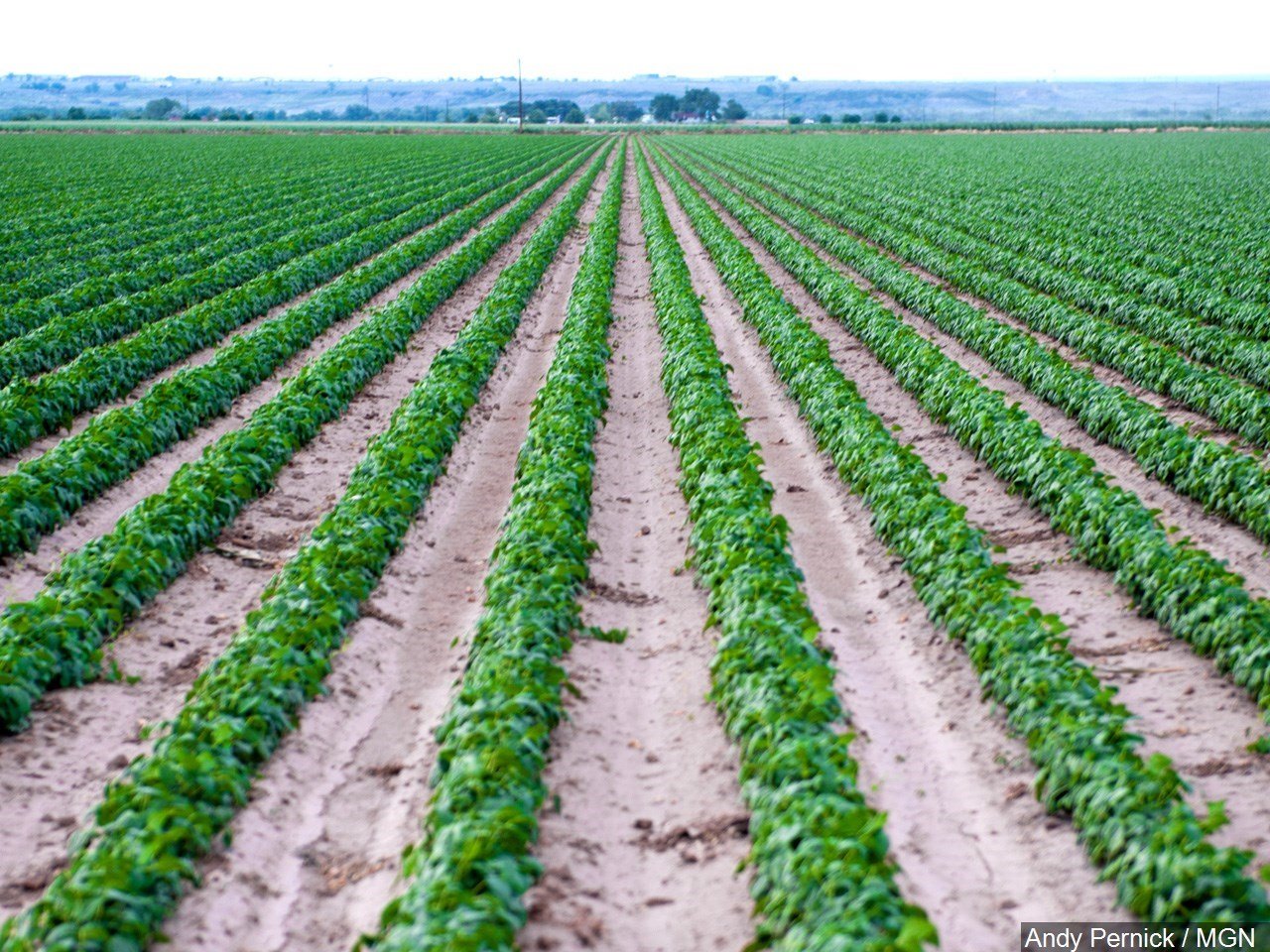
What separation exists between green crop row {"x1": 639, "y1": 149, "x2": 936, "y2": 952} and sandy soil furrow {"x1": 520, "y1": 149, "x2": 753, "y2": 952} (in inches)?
9.2

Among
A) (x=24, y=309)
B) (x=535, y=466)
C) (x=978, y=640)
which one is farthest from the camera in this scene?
(x=24, y=309)

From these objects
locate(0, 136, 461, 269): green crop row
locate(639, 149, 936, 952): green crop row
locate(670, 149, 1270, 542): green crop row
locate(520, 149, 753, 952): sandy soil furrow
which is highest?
locate(639, 149, 936, 952): green crop row

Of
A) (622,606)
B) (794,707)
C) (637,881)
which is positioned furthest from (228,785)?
(622,606)

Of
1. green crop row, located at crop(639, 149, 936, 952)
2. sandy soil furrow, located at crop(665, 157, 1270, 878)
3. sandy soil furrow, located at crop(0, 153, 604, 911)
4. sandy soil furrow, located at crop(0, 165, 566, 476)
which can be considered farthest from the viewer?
sandy soil furrow, located at crop(0, 165, 566, 476)

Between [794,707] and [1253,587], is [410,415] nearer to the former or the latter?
[794,707]

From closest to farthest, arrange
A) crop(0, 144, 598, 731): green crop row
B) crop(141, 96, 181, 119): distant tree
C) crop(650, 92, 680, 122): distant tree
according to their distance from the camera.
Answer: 1. crop(0, 144, 598, 731): green crop row
2. crop(141, 96, 181, 119): distant tree
3. crop(650, 92, 680, 122): distant tree

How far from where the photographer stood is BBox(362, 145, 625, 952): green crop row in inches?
209

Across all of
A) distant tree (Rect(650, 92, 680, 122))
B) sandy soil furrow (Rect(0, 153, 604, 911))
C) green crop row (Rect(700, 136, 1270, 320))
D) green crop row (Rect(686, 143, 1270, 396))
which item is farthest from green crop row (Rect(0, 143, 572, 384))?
distant tree (Rect(650, 92, 680, 122))

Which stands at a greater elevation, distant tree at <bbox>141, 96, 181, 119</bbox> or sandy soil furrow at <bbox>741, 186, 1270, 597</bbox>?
sandy soil furrow at <bbox>741, 186, 1270, 597</bbox>

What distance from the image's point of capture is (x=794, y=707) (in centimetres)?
687

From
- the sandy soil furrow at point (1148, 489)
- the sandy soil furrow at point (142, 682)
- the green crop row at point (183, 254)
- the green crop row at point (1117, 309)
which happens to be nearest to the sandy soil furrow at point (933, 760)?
the sandy soil furrow at point (1148, 489)

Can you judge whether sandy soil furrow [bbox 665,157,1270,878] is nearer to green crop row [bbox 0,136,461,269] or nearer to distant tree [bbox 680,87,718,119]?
green crop row [bbox 0,136,461,269]

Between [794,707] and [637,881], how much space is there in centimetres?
141

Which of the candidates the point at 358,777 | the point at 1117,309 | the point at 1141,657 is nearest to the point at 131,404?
the point at 358,777
